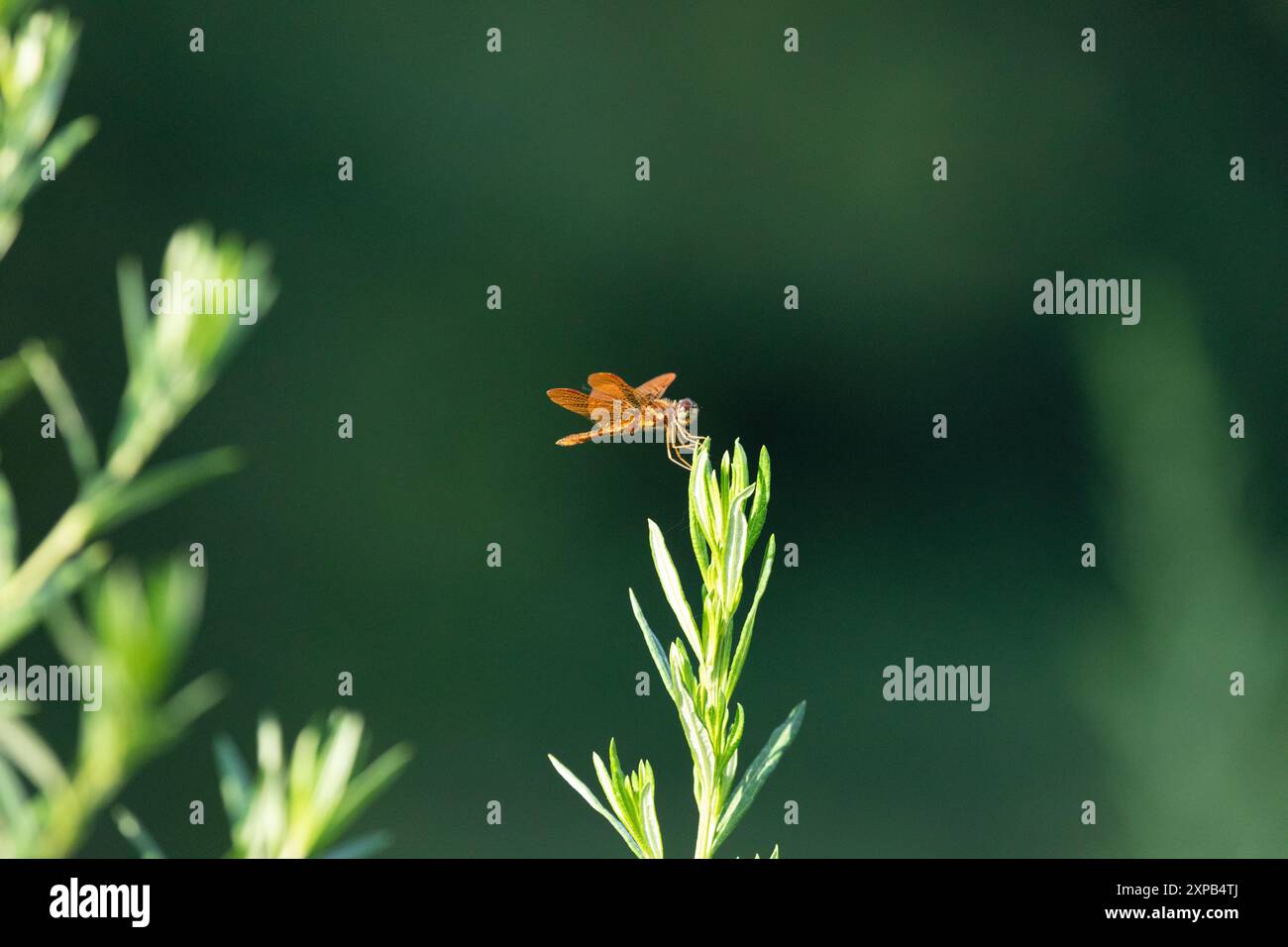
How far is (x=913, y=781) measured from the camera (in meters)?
1.21

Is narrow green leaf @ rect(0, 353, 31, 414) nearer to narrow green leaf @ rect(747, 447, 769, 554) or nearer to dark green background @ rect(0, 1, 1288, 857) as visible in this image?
narrow green leaf @ rect(747, 447, 769, 554)

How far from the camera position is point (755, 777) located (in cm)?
24

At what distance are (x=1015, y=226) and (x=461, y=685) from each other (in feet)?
2.76

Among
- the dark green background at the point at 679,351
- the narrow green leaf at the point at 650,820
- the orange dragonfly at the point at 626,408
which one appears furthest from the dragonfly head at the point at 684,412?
the dark green background at the point at 679,351

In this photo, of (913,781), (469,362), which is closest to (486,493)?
(469,362)

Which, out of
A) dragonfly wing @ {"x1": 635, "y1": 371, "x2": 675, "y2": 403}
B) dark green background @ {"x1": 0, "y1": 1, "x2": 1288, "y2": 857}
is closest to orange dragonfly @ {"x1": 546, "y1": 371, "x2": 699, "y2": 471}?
dragonfly wing @ {"x1": 635, "y1": 371, "x2": 675, "y2": 403}

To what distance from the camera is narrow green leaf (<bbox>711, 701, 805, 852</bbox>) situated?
0.23m

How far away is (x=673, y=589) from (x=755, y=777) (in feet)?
0.16

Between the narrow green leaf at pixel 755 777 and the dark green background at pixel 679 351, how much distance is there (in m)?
0.88

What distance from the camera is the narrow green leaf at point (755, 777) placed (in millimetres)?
Answer: 233

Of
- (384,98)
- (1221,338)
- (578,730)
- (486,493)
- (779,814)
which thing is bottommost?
(779,814)

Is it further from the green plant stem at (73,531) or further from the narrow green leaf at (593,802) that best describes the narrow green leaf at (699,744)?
the green plant stem at (73,531)

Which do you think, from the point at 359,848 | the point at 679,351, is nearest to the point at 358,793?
the point at 359,848
